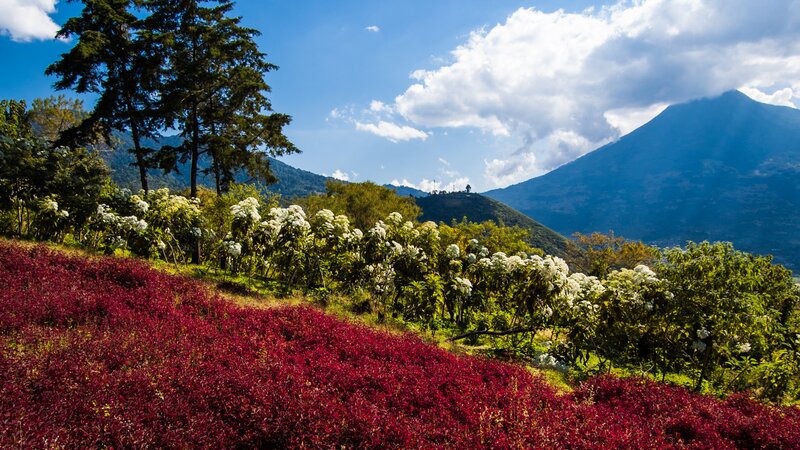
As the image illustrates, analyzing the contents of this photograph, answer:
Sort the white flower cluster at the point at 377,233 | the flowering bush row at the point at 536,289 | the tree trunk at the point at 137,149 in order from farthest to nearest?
the tree trunk at the point at 137,149, the white flower cluster at the point at 377,233, the flowering bush row at the point at 536,289

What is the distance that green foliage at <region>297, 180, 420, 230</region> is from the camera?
6131cm

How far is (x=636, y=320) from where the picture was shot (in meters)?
8.48

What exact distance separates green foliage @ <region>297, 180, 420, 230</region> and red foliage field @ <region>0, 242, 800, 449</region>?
51.8 m

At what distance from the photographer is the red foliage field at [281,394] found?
410 cm

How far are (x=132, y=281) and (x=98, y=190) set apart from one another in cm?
615

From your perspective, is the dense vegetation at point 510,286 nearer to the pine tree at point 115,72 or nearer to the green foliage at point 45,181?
the green foliage at point 45,181

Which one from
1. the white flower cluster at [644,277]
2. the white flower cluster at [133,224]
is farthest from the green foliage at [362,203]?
the white flower cluster at [644,277]

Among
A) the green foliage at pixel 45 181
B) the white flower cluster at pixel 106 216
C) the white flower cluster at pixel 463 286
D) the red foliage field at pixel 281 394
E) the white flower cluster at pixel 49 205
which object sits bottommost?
the red foliage field at pixel 281 394

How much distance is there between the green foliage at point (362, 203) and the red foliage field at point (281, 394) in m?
51.8

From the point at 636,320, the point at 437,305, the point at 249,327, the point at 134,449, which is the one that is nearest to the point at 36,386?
the point at 134,449

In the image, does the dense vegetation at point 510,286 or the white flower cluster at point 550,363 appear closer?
the dense vegetation at point 510,286

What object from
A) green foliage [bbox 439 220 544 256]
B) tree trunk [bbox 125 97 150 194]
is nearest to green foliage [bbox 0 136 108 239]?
tree trunk [bbox 125 97 150 194]

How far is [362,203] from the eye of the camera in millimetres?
64375

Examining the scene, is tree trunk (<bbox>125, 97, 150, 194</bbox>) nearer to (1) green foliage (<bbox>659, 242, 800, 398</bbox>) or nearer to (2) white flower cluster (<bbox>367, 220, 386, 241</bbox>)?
(2) white flower cluster (<bbox>367, 220, 386, 241</bbox>)
